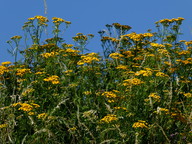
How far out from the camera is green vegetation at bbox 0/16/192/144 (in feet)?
16.8

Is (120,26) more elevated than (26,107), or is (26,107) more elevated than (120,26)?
(120,26)

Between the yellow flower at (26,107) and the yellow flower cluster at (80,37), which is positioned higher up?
the yellow flower cluster at (80,37)

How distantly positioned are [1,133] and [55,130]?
0.99 m

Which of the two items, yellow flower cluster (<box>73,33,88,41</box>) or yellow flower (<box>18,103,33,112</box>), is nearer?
yellow flower (<box>18,103,33,112</box>)

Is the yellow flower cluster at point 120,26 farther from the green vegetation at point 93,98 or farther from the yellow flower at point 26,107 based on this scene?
the yellow flower at point 26,107

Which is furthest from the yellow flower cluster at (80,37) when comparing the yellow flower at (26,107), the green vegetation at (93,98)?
the yellow flower at (26,107)

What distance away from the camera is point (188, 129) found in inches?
228

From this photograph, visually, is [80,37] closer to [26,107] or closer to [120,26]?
[120,26]

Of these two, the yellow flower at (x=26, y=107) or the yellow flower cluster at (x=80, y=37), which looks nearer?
the yellow flower at (x=26, y=107)

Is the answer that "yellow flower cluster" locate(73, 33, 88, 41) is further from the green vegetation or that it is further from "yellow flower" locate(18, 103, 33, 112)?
"yellow flower" locate(18, 103, 33, 112)

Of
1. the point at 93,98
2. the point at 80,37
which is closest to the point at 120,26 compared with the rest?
the point at 80,37

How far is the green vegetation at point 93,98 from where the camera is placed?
16.8 ft

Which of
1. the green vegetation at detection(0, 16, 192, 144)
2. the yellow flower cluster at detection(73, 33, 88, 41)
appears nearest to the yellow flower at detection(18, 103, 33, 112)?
the green vegetation at detection(0, 16, 192, 144)

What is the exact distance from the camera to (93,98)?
237 inches
